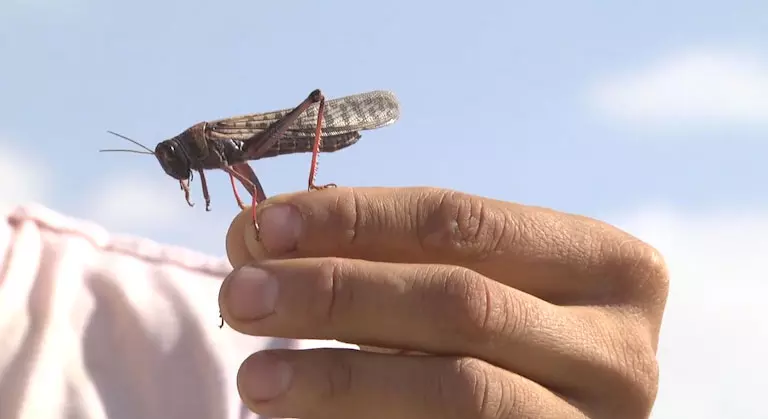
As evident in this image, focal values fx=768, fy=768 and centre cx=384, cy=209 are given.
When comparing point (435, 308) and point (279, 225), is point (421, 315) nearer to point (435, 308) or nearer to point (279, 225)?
point (435, 308)

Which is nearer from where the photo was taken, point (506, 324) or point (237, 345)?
point (506, 324)

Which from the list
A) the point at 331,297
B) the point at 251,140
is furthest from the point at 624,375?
the point at 251,140

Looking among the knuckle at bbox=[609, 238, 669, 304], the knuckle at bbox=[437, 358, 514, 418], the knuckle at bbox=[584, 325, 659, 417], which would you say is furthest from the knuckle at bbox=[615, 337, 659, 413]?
the knuckle at bbox=[437, 358, 514, 418]

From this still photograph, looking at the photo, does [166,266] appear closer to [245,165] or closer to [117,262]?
[117,262]

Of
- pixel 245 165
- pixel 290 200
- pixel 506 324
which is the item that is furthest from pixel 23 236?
pixel 506 324

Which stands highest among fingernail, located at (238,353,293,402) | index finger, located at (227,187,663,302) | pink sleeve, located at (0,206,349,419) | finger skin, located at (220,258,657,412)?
index finger, located at (227,187,663,302)

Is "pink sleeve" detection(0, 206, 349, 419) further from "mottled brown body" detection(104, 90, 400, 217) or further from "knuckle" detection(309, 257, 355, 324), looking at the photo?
"knuckle" detection(309, 257, 355, 324)
